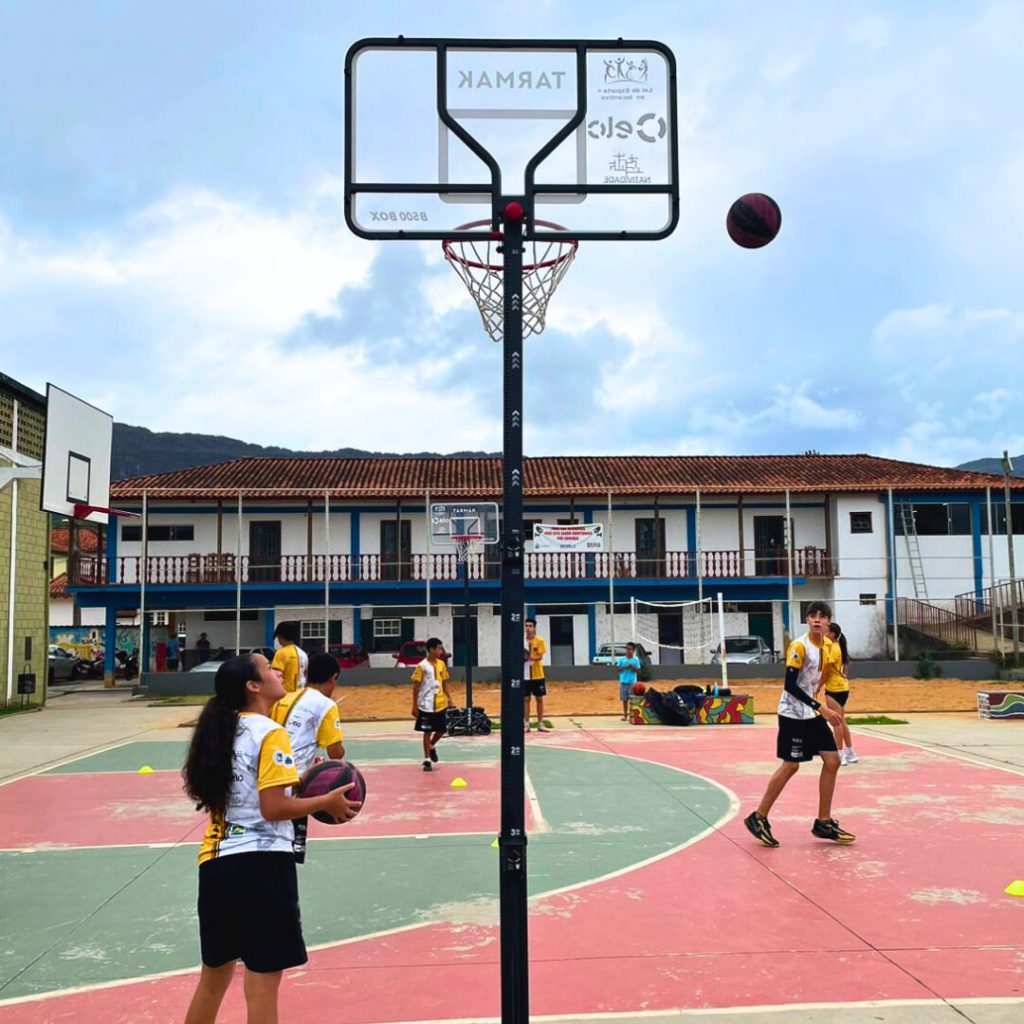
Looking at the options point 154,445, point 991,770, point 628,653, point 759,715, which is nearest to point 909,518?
point 759,715

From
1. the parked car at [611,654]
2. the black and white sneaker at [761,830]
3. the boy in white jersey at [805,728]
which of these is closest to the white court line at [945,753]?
the boy in white jersey at [805,728]

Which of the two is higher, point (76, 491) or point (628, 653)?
point (76, 491)

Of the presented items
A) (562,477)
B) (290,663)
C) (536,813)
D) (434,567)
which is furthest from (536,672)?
(562,477)

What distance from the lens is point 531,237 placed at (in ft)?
13.0

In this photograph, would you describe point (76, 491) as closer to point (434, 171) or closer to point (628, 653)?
point (628, 653)

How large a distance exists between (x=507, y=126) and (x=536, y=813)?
22.6 feet

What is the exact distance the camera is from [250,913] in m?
3.51

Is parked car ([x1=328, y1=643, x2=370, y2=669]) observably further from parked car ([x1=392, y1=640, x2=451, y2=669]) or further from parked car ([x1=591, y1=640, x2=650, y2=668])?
parked car ([x1=591, y1=640, x2=650, y2=668])

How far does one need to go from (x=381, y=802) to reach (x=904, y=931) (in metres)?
5.81

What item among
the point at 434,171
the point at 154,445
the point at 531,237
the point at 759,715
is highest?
the point at 154,445

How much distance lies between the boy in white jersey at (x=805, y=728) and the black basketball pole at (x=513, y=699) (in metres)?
4.65

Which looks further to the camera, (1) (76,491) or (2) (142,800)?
(1) (76,491)

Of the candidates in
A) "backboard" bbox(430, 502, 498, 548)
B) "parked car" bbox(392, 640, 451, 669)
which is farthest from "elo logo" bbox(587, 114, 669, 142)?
"parked car" bbox(392, 640, 451, 669)

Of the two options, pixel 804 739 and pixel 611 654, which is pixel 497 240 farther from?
pixel 611 654
